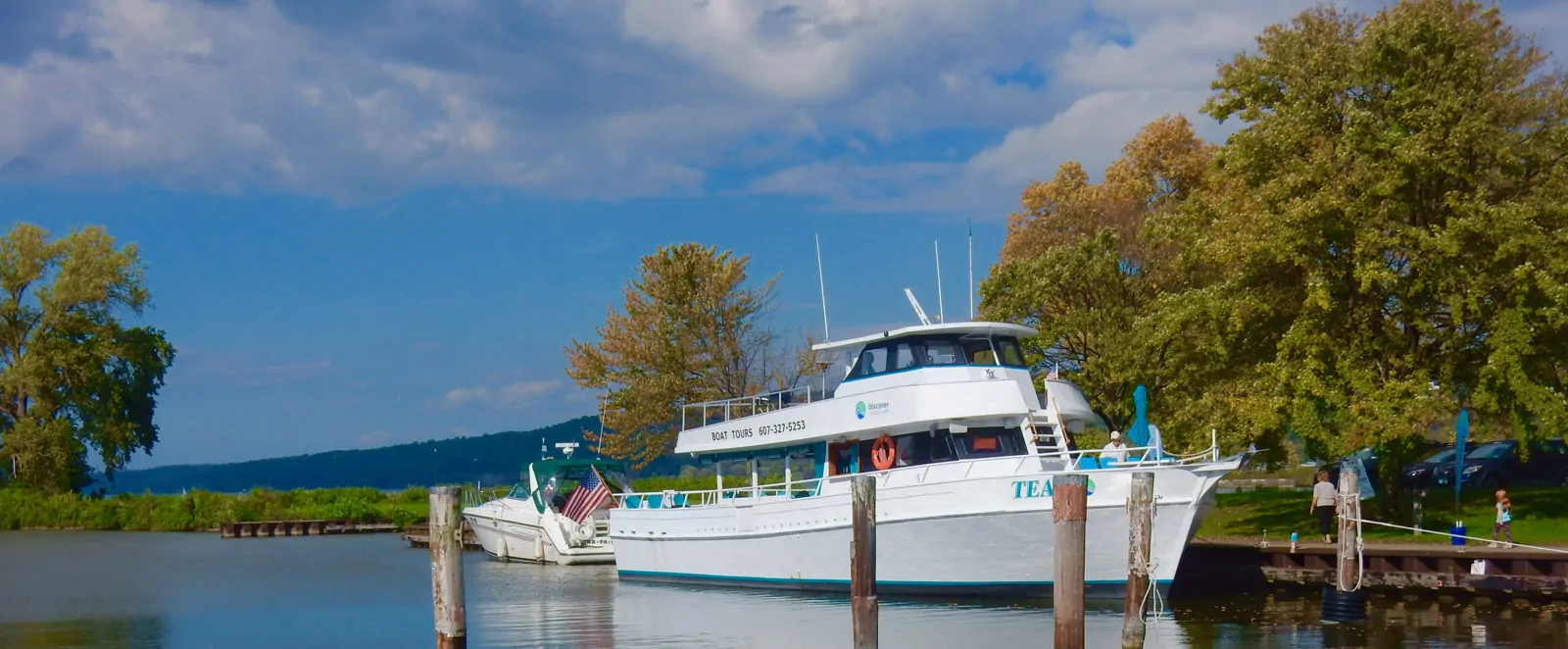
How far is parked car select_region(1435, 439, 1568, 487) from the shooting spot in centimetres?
3538

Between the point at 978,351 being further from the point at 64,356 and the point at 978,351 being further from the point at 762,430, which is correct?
the point at 64,356

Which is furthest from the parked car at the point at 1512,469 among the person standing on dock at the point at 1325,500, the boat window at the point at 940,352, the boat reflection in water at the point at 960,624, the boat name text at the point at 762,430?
the boat name text at the point at 762,430

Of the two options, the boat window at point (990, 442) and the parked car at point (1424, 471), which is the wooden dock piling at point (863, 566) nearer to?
the boat window at point (990, 442)

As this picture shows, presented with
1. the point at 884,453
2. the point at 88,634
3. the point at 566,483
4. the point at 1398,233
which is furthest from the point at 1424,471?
the point at 88,634

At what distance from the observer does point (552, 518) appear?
41406mm

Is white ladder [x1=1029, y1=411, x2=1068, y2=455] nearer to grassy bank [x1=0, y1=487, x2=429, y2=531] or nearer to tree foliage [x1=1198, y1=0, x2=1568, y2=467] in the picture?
tree foliage [x1=1198, y1=0, x2=1568, y2=467]

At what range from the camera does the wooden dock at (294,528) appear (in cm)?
6325

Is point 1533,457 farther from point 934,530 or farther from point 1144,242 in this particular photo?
point 934,530

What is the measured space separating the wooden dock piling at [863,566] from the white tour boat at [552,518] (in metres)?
23.0

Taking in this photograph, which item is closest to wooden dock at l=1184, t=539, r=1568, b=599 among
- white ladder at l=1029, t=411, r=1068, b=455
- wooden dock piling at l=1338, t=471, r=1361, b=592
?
wooden dock piling at l=1338, t=471, r=1361, b=592

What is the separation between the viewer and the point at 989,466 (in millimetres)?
24688

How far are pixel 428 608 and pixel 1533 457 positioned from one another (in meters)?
26.7

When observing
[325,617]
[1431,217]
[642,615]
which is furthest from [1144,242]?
[325,617]

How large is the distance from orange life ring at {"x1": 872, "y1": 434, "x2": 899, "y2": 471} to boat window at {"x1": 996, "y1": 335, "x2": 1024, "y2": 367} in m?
2.57
